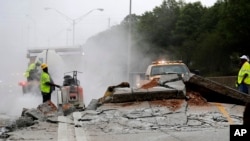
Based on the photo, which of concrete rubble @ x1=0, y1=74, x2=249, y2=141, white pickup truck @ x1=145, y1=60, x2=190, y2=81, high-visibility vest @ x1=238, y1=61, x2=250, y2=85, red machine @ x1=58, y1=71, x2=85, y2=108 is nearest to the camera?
concrete rubble @ x1=0, y1=74, x2=249, y2=141

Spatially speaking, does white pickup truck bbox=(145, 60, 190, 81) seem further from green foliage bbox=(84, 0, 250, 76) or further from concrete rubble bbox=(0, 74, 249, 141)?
green foliage bbox=(84, 0, 250, 76)

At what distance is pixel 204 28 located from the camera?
5825cm

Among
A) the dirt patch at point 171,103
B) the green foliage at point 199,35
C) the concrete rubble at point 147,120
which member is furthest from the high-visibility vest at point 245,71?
the green foliage at point 199,35

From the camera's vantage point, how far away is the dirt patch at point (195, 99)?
12.3 m

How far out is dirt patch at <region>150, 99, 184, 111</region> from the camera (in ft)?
38.5

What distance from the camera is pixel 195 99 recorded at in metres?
12.6

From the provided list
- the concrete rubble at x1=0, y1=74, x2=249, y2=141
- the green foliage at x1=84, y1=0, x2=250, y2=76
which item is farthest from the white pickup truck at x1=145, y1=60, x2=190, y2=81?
the green foliage at x1=84, y1=0, x2=250, y2=76

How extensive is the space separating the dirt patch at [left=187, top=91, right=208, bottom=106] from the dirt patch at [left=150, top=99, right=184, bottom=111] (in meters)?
0.30

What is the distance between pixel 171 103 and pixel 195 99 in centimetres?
84

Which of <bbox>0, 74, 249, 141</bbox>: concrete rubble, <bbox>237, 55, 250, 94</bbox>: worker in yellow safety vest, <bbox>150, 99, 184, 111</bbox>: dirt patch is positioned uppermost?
<bbox>237, 55, 250, 94</bbox>: worker in yellow safety vest

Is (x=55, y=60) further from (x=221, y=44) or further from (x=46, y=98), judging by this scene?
(x=221, y=44)

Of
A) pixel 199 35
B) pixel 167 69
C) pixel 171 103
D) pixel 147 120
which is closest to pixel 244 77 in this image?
pixel 171 103

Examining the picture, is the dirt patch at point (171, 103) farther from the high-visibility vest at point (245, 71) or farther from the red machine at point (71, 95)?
the high-visibility vest at point (245, 71)

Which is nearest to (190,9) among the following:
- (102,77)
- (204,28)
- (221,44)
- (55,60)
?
(204,28)
